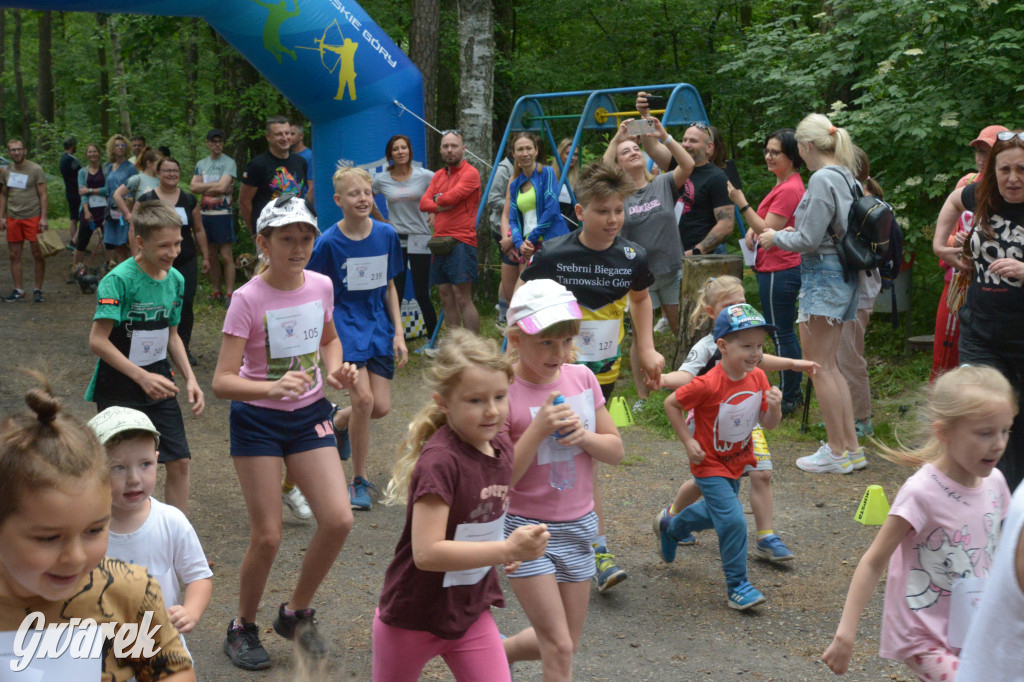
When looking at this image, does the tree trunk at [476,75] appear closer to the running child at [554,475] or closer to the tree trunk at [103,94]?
the running child at [554,475]

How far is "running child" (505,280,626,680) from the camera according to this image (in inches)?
131

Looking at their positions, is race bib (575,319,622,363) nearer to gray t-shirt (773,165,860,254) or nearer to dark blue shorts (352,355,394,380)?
dark blue shorts (352,355,394,380)

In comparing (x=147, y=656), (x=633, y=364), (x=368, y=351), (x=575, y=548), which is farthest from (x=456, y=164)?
(x=147, y=656)

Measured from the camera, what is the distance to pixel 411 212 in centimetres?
1033

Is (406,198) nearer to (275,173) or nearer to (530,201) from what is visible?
(530,201)

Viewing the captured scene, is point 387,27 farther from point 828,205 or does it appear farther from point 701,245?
point 828,205

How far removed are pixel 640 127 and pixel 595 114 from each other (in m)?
4.28

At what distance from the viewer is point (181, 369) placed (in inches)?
192

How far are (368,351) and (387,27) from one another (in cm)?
974

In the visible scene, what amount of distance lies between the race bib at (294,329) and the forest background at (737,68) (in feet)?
20.9

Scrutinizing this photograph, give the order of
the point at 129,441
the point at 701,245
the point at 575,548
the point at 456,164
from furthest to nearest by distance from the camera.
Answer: the point at 456,164 < the point at 701,245 < the point at 575,548 < the point at 129,441

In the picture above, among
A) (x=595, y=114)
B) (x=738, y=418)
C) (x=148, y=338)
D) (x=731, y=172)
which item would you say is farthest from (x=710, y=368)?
(x=595, y=114)

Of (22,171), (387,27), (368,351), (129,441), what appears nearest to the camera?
(129,441)

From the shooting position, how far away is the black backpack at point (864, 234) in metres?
6.59
